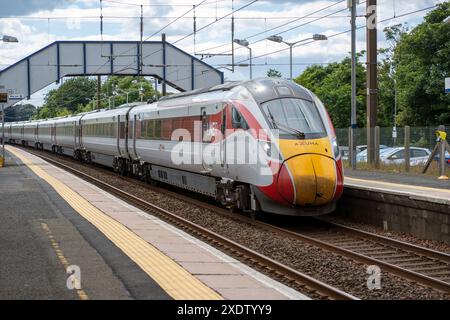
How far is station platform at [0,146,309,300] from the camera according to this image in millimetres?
7293

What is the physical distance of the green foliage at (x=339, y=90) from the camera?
53312 mm

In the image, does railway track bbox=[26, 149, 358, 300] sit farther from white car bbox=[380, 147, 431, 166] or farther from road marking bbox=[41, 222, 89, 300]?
white car bbox=[380, 147, 431, 166]

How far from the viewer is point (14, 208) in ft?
49.2

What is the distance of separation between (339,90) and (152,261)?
152 ft

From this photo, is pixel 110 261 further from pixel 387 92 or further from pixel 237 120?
pixel 387 92

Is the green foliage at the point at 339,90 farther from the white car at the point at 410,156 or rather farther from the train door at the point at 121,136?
the train door at the point at 121,136

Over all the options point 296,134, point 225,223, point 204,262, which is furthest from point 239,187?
point 204,262

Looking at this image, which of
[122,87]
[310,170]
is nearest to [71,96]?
[122,87]

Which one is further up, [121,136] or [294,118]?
[294,118]

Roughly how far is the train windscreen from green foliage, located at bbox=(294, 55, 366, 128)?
1577 inches

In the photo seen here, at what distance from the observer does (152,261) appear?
355 inches

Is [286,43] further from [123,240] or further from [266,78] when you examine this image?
[123,240]

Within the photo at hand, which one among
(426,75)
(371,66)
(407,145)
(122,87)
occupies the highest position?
(122,87)

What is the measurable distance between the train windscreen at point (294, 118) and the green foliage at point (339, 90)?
4005 cm
